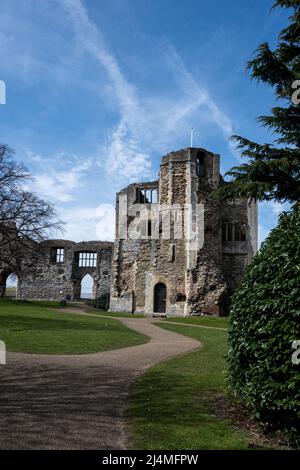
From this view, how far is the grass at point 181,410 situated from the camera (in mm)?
4820

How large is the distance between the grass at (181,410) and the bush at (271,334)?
507 millimetres

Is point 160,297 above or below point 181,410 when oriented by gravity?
above

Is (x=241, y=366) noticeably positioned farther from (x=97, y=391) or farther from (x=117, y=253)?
(x=117, y=253)

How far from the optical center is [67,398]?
6594 millimetres

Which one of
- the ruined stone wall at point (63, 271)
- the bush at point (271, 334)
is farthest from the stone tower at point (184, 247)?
the bush at point (271, 334)

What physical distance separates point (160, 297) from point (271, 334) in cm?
2508

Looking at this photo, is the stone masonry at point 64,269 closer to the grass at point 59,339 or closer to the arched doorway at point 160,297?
the arched doorway at point 160,297

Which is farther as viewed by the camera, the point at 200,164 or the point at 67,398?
the point at 200,164

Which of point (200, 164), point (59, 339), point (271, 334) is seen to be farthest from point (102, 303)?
point (271, 334)

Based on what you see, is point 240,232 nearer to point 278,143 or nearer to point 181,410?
point 278,143

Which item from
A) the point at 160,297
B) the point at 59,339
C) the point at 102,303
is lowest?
the point at 102,303

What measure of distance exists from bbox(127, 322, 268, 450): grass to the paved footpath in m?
0.28

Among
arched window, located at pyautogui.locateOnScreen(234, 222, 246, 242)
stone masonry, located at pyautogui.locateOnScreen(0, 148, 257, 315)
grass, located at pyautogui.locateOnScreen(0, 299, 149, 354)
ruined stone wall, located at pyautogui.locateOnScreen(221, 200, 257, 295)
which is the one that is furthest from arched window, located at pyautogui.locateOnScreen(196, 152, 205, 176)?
grass, located at pyautogui.locateOnScreen(0, 299, 149, 354)
